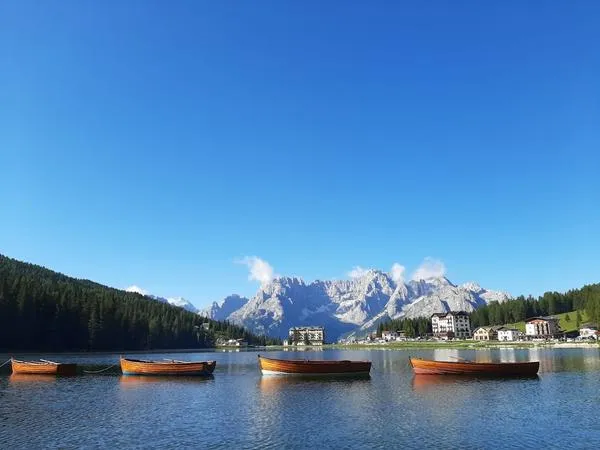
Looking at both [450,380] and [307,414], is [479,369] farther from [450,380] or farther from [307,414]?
[307,414]

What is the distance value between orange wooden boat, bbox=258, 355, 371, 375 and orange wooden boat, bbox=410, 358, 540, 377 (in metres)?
10.5

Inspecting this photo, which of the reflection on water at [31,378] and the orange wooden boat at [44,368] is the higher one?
the orange wooden boat at [44,368]

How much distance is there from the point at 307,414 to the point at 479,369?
158ft

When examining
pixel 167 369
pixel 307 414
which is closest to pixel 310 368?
pixel 167 369

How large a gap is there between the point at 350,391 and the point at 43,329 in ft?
492

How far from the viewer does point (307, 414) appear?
4800 centimetres

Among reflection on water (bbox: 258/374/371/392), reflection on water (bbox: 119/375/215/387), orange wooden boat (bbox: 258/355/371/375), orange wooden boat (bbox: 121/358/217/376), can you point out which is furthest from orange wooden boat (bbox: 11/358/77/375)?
reflection on water (bbox: 258/374/371/392)

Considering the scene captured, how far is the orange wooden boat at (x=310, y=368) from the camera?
3506 inches

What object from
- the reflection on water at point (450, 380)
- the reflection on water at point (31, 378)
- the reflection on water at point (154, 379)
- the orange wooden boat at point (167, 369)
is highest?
the orange wooden boat at point (167, 369)

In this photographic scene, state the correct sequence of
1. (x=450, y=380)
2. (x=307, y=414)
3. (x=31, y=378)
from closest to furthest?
1. (x=307, y=414)
2. (x=450, y=380)
3. (x=31, y=378)

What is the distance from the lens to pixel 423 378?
8106 centimetres

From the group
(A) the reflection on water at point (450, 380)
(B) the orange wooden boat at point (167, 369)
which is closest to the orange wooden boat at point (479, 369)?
(A) the reflection on water at point (450, 380)

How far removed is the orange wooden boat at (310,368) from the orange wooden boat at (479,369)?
10506 millimetres

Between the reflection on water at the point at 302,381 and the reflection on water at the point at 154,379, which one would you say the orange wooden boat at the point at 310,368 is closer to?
the reflection on water at the point at 302,381
